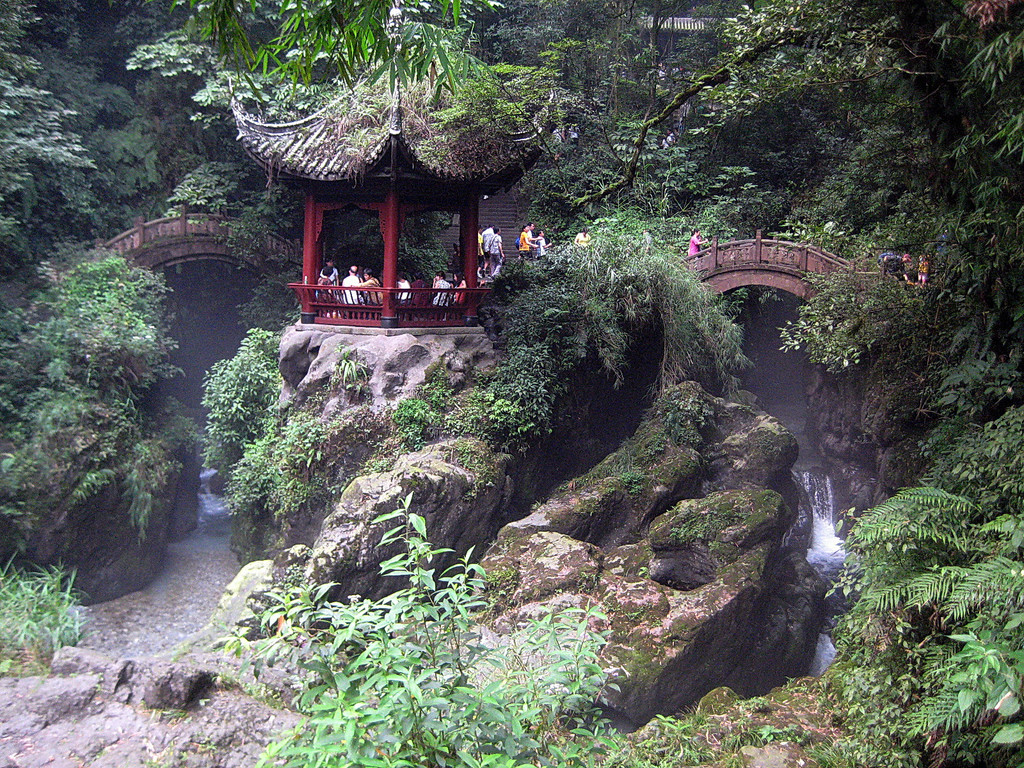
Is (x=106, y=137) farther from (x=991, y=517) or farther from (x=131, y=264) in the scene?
(x=991, y=517)

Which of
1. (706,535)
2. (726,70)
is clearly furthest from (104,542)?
(726,70)

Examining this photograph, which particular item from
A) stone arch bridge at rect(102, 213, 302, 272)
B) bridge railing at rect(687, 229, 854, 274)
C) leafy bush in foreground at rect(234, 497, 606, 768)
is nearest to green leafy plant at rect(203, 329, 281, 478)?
stone arch bridge at rect(102, 213, 302, 272)

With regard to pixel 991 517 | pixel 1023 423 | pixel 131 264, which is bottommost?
pixel 991 517

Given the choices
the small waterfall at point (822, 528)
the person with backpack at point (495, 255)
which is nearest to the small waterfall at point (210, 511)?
the person with backpack at point (495, 255)

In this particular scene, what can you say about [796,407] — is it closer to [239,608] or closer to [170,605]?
[239,608]

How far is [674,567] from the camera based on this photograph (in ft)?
27.9

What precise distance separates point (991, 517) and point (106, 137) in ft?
57.5

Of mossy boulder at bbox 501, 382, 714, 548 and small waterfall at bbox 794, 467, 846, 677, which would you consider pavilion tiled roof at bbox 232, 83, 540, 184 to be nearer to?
mossy boulder at bbox 501, 382, 714, 548

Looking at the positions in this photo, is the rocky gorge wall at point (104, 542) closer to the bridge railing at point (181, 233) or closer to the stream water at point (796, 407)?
the bridge railing at point (181, 233)

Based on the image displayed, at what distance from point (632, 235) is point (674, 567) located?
636cm

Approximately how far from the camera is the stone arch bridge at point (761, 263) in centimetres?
1265

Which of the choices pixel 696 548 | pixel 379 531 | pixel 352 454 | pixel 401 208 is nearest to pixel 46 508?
pixel 352 454

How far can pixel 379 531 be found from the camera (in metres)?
8.03

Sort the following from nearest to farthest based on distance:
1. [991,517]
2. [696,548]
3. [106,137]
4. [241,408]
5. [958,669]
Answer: [958,669] < [991,517] < [696,548] < [241,408] < [106,137]
